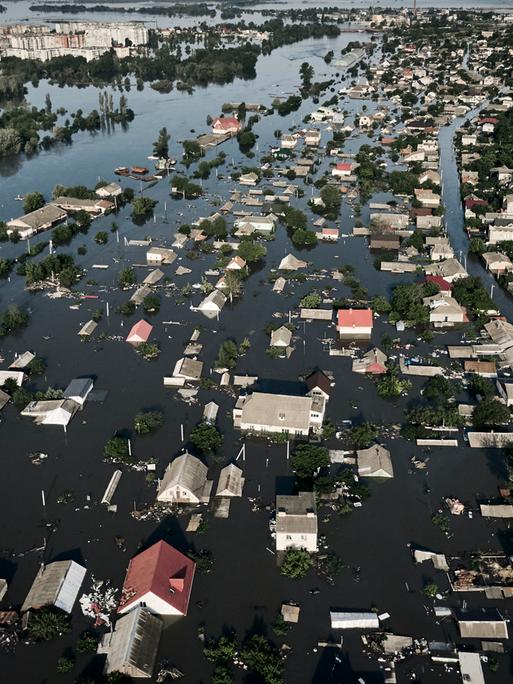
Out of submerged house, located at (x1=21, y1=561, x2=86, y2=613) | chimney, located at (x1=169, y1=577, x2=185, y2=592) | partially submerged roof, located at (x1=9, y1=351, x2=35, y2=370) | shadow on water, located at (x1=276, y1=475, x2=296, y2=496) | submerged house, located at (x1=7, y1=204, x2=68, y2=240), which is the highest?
submerged house, located at (x1=7, y1=204, x2=68, y2=240)

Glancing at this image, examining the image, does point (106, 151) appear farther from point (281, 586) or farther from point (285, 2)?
point (285, 2)

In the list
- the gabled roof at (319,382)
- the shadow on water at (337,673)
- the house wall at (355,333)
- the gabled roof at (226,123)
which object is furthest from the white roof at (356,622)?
the gabled roof at (226,123)

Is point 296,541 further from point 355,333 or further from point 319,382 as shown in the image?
point 355,333

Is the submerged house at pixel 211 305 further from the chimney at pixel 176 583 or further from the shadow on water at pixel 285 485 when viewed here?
the chimney at pixel 176 583

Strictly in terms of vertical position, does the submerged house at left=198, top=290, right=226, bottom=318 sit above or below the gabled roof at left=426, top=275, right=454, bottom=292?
below

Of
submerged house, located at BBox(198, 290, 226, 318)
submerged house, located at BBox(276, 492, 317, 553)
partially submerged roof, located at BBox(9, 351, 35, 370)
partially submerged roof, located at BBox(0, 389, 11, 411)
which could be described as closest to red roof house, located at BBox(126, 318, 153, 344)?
submerged house, located at BBox(198, 290, 226, 318)

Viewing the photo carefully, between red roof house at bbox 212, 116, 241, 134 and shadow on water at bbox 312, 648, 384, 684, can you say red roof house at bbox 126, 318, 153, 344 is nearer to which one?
shadow on water at bbox 312, 648, 384, 684

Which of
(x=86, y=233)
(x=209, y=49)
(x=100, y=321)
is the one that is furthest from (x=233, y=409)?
(x=209, y=49)

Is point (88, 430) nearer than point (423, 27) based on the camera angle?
Yes
